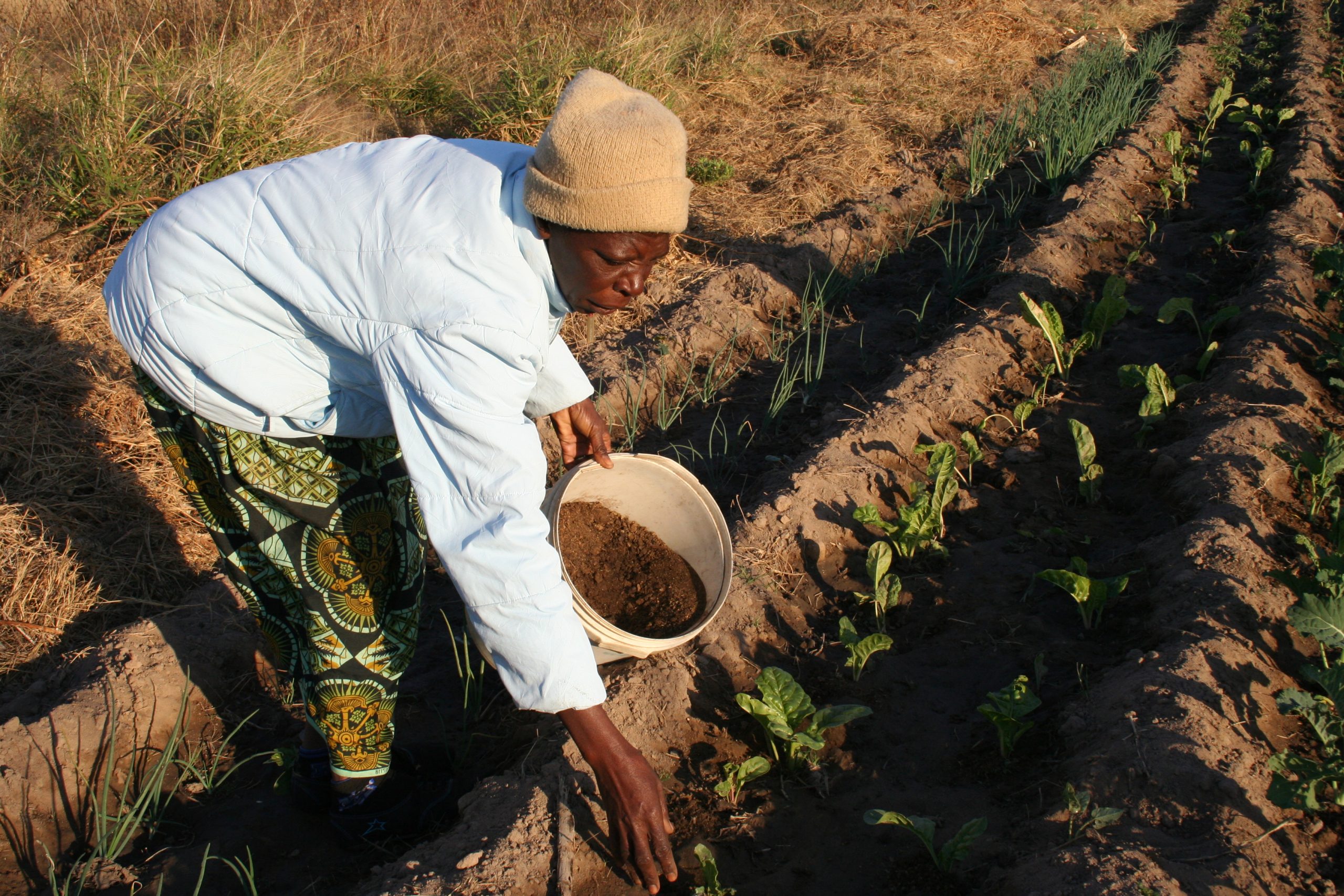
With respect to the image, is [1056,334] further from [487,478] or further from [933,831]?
[487,478]

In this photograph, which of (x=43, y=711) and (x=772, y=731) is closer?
(x=772, y=731)

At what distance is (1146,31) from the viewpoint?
9.59m

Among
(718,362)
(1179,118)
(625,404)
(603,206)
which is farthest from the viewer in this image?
(1179,118)

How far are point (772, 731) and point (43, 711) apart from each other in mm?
1782

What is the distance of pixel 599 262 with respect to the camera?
1.41m

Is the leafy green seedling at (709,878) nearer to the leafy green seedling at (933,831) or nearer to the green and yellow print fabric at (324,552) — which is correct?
the leafy green seedling at (933,831)

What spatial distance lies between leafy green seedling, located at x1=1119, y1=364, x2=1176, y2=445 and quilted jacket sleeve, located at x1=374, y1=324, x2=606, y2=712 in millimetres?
Result: 2734

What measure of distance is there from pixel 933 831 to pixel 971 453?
1.55 metres

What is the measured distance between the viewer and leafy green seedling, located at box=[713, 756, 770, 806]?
2109 millimetres

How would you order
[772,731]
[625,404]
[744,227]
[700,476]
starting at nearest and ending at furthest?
[772,731] < [700,476] < [625,404] < [744,227]

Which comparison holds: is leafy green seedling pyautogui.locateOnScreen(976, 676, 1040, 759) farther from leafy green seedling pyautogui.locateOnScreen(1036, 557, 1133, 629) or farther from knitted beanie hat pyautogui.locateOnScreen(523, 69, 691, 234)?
knitted beanie hat pyautogui.locateOnScreen(523, 69, 691, 234)

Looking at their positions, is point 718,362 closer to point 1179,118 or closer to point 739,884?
point 739,884

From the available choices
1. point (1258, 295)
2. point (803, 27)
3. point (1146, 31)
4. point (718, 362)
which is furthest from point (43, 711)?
point (1146, 31)

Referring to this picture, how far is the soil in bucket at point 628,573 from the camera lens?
7.84ft
